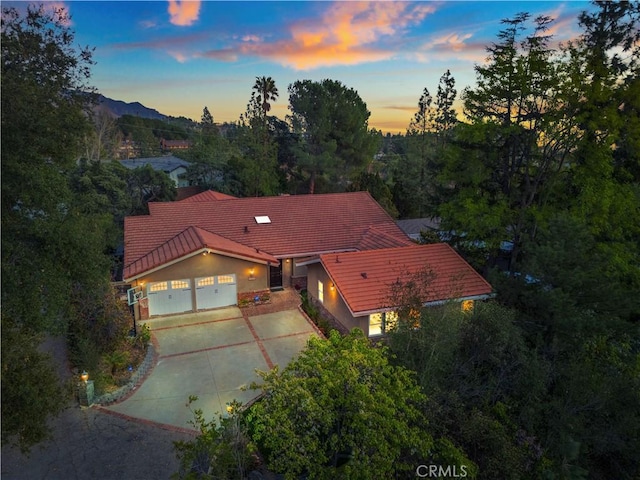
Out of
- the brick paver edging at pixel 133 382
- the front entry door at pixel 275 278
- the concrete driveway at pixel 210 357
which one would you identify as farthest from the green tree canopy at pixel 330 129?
the brick paver edging at pixel 133 382

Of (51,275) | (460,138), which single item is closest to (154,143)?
(460,138)

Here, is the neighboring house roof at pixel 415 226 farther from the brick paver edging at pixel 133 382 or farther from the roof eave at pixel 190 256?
the brick paver edging at pixel 133 382

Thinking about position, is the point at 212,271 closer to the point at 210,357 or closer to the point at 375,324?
the point at 210,357

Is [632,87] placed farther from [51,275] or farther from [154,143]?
[154,143]

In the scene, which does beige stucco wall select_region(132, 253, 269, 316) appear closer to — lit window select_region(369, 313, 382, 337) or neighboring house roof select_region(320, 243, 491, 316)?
neighboring house roof select_region(320, 243, 491, 316)

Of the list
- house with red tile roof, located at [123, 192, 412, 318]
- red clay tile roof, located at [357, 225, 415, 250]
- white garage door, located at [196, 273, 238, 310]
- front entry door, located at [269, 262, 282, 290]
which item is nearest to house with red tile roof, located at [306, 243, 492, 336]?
house with red tile roof, located at [123, 192, 412, 318]

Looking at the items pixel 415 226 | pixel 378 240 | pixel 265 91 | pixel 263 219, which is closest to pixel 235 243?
pixel 263 219

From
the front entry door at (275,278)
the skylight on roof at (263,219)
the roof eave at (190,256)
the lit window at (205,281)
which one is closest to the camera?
the roof eave at (190,256)
